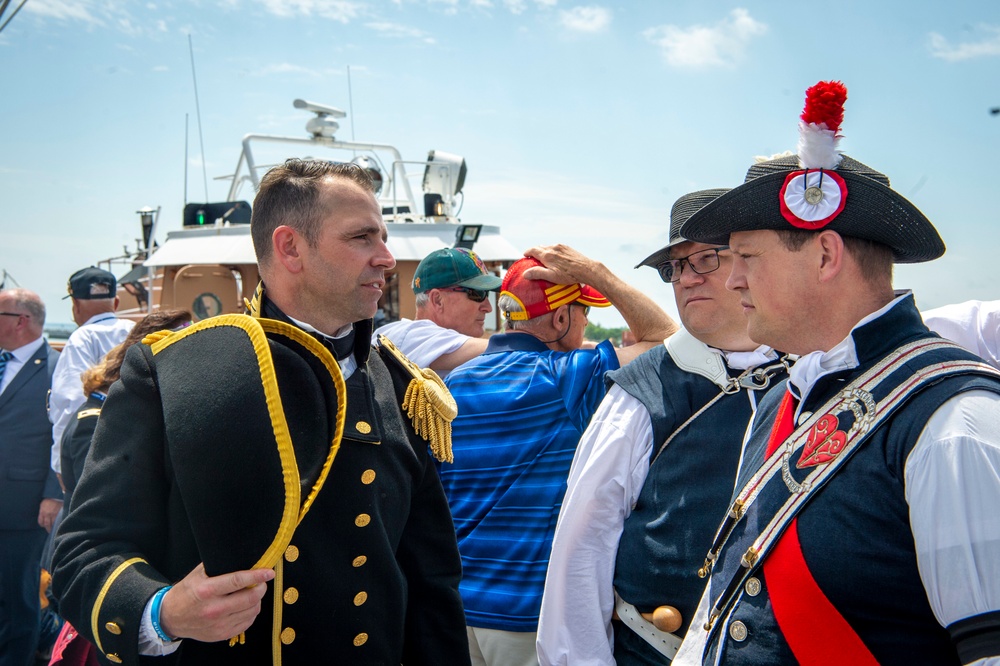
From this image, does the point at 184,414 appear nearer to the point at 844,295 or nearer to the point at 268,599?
the point at 268,599

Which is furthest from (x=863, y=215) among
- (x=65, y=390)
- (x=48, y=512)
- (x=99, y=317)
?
(x=99, y=317)

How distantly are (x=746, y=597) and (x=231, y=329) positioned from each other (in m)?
1.21

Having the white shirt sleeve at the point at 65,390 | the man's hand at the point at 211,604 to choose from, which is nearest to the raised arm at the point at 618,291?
the man's hand at the point at 211,604

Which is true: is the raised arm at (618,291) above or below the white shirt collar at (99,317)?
above

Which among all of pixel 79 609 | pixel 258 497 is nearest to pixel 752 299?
pixel 258 497

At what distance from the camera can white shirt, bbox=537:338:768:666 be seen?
7.72ft

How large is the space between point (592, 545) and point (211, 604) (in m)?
1.19

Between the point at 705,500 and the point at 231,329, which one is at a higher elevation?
the point at 231,329

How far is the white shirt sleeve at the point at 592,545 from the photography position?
92.6 inches

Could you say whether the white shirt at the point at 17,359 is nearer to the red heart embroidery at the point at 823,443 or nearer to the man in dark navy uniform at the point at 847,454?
the man in dark navy uniform at the point at 847,454

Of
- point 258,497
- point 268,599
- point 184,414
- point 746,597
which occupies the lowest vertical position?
point 268,599

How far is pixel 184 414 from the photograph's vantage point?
161 cm

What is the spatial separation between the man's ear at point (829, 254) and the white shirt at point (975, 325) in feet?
4.09

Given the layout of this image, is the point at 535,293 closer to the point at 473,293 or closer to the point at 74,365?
the point at 473,293
